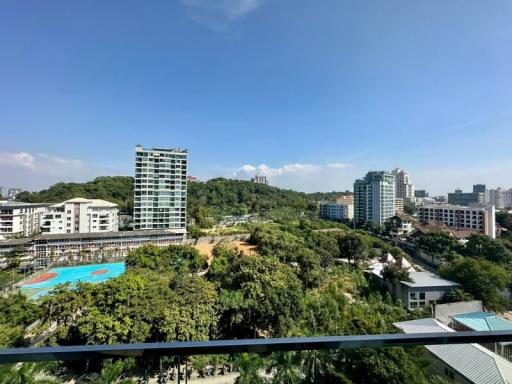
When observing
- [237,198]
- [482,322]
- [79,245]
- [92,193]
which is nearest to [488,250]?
[482,322]

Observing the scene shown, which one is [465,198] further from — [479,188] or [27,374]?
[27,374]

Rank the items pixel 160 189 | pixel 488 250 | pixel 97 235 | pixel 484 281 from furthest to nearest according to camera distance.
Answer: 1. pixel 160 189
2. pixel 97 235
3. pixel 488 250
4. pixel 484 281

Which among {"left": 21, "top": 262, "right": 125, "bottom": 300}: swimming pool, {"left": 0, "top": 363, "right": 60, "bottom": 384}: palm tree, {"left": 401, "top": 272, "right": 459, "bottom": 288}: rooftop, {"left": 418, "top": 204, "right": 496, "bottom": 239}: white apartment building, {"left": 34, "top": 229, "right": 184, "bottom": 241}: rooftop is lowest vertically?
{"left": 21, "top": 262, "right": 125, "bottom": 300}: swimming pool

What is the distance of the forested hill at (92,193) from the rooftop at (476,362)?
30438 mm

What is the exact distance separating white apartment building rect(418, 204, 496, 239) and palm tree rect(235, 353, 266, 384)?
86.5ft

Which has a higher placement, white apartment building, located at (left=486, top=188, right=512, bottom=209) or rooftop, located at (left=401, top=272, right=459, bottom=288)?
white apartment building, located at (left=486, top=188, right=512, bottom=209)

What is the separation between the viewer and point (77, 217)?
18.8 m

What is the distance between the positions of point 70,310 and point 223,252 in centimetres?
807

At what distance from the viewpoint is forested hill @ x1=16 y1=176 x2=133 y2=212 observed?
27.6 m

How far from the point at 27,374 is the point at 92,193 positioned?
3241cm

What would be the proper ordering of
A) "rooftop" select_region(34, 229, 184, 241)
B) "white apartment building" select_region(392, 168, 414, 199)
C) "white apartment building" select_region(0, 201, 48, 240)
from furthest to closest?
"white apartment building" select_region(392, 168, 414, 199) < "white apartment building" select_region(0, 201, 48, 240) < "rooftop" select_region(34, 229, 184, 241)

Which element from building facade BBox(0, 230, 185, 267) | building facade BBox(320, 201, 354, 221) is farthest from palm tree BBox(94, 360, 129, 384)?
building facade BBox(320, 201, 354, 221)

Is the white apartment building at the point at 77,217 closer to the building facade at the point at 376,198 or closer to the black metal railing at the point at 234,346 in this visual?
the black metal railing at the point at 234,346

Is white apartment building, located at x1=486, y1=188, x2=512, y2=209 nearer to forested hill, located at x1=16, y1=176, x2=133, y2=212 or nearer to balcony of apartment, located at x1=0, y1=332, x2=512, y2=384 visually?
forested hill, located at x1=16, y1=176, x2=133, y2=212
